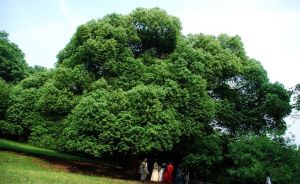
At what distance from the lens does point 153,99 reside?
93.2 feet

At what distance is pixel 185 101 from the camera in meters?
30.6

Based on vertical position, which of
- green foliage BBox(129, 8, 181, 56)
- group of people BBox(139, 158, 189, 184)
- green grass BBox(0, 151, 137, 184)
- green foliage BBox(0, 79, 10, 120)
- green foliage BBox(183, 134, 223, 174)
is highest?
green foliage BBox(129, 8, 181, 56)

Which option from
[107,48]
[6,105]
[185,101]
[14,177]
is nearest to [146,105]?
[185,101]

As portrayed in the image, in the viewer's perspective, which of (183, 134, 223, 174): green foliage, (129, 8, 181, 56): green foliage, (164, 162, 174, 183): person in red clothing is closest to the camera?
(183, 134, 223, 174): green foliage

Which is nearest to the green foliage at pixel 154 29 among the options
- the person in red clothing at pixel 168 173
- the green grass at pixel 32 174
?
the person in red clothing at pixel 168 173

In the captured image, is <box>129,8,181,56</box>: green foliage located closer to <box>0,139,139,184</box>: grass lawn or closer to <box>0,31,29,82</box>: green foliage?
<box>0,139,139,184</box>: grass lawn

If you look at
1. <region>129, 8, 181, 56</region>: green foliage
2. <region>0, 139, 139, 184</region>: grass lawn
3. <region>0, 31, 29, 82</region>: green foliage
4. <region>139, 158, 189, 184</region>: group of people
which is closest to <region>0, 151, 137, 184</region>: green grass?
<region>0, 139, 139, 184</region>: grass lawn

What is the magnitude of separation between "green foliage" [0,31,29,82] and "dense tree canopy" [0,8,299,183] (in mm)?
25329

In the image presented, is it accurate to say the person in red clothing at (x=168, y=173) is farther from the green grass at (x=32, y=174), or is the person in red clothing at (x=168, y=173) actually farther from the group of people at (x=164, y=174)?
the green grass at (x=32, y=174)

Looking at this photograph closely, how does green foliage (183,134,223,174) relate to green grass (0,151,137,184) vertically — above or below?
above

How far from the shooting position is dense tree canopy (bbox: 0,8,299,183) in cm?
2777

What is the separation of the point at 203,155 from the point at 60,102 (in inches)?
507

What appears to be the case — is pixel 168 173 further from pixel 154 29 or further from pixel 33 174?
pixel 33 174

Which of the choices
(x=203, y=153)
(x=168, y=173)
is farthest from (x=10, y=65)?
(x=203, y=153)
